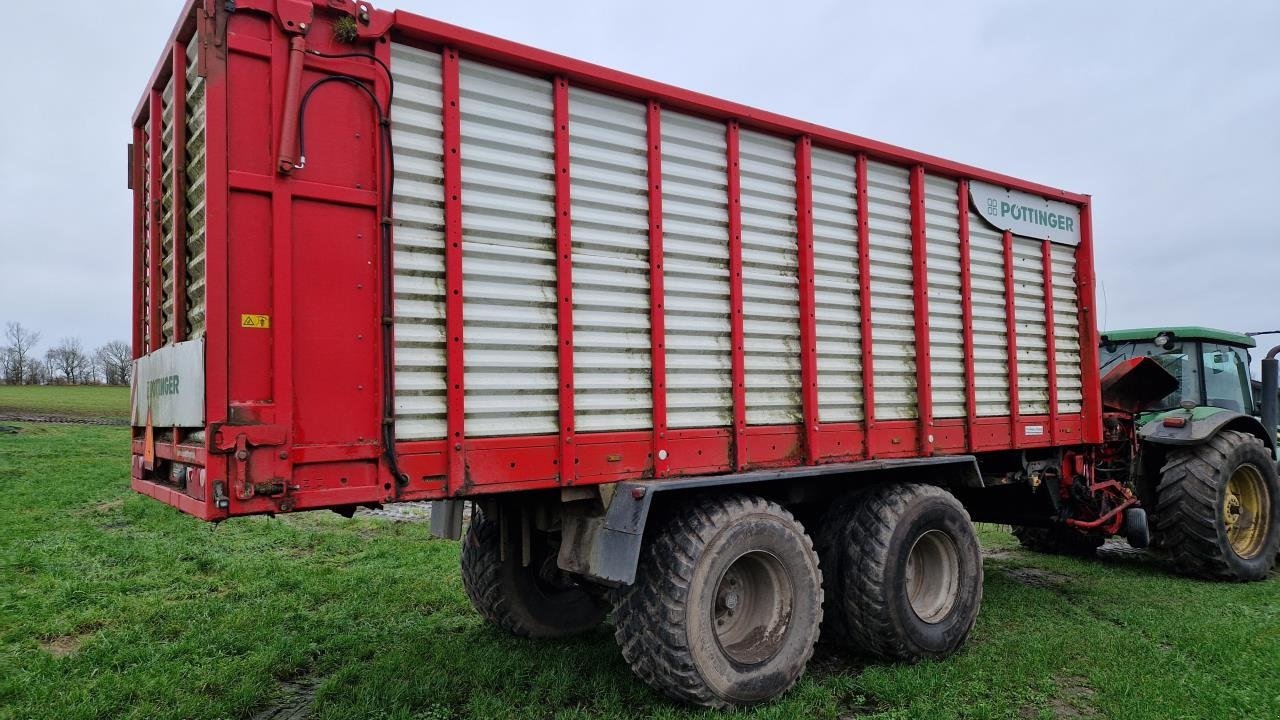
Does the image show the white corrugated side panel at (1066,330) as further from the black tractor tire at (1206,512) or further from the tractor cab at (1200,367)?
the tractor cab at (1200,367)

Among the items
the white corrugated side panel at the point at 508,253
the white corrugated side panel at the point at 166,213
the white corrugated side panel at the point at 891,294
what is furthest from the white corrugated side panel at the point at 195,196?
the white corrugated side panel at the point at 891,294

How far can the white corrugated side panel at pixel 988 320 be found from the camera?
20.1ft

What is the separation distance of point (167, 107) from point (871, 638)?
5077 millimetres

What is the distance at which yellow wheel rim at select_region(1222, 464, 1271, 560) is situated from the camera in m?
8.04

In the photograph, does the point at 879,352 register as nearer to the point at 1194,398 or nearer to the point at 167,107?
the point at 167,107

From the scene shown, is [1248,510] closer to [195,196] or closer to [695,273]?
[695,273]

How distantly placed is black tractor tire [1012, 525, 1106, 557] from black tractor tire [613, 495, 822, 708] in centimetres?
514

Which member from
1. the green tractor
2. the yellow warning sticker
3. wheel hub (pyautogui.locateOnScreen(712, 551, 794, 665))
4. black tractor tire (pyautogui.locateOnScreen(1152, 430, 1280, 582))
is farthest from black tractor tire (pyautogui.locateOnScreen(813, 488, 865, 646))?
black tractor tire (pyautogui.locateOnScreen(1152, 430, 1280, 582))

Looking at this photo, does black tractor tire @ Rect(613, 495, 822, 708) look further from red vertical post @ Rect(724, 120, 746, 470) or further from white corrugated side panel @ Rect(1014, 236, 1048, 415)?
white corrugated side panel @ Rect(1014, 236, 1048, 415)

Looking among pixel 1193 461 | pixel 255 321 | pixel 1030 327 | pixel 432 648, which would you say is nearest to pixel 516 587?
pixel 432 648

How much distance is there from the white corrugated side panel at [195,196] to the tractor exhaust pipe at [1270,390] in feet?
32.2

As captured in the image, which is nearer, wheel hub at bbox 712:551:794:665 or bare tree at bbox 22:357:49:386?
wheel hub at bbox 712:551:794:665

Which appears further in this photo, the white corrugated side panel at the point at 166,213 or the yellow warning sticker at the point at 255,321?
the white corrugated side panel at the point at 166,213

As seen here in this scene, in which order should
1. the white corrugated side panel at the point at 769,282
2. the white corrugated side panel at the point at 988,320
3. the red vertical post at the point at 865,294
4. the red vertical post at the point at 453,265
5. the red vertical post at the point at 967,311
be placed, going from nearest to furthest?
1. the red vertical post at the point at 453,265
2. the white corrugated side panel at the point at 769,282
3. the red vertical post at the point at 865,294
4. the red vertical post at the point at 967,311
5. the white corrugated side panel at the point at 988,320
